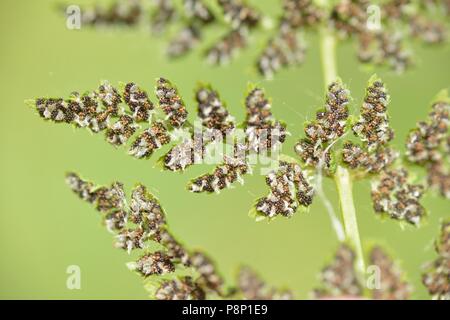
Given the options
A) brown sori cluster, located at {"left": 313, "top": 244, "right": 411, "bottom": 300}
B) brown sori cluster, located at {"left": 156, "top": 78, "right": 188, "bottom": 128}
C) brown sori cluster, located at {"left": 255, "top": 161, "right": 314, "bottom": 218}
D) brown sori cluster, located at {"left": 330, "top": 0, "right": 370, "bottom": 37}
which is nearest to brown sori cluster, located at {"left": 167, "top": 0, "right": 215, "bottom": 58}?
brown sori cluster, located at {"left": 330, "top": 0, "right": 370, "bottom": 37}

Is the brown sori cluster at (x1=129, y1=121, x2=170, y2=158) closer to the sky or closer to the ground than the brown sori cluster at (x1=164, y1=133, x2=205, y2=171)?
closer to the sky

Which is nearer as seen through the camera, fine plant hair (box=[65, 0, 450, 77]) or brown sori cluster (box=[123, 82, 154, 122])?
brown sori cluster (box=[123, 82, 154, 122])

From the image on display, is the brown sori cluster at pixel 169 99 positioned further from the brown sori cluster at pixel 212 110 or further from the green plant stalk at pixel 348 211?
the green plant stalk at pixel 348 211

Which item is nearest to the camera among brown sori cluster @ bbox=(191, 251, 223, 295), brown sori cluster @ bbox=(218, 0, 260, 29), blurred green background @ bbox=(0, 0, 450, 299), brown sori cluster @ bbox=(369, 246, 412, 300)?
brown sori cluster @ bbox=(369, 246, 412, 300)

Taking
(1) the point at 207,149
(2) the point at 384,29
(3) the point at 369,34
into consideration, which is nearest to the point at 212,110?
(1) the point at 207,149

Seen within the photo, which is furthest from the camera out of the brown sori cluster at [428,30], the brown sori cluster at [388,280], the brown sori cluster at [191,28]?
the brown sori cluster at [428,30]

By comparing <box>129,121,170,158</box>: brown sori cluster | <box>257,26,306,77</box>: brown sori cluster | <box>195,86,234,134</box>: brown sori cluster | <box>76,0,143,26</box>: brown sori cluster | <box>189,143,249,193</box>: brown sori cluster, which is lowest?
<box>189,143,249,193</box>: brown sori cluster

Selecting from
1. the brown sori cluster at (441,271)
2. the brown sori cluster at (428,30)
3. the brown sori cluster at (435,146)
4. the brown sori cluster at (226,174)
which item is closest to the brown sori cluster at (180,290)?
the brown sori cluster at (226,174)

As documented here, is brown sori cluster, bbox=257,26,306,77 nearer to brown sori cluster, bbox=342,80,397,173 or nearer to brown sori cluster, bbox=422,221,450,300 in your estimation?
brown sori cluster, bbox=342,80,397,173
